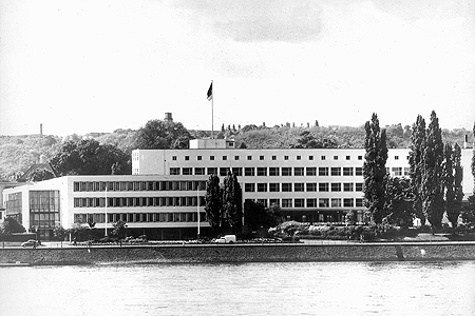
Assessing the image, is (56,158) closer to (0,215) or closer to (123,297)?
(0,215)

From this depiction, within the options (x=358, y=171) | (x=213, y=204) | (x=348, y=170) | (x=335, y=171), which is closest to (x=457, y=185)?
(x=358, y=171)

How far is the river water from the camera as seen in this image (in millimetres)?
72125

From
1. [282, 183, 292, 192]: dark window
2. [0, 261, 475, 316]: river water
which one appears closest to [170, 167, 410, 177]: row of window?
Answer: [282, 183, 292, 192]: dark window

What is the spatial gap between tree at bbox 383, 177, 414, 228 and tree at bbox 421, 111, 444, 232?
3.35 metres

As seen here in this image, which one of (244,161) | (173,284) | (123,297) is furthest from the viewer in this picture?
(244,161)

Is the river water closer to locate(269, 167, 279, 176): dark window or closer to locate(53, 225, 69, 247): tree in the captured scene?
locate(53, 225, 69, 247): tree

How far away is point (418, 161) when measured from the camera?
12138 centimetres

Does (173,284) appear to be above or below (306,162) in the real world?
below

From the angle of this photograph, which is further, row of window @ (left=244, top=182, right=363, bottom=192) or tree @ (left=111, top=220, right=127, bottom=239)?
row of window @ (left=244, top=182, right=363, bottom=192)

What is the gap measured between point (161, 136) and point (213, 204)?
51733 millimetres

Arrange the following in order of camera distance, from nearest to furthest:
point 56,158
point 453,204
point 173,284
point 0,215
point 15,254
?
1. point 173,284
2. point 15,254
3. point 453,204
4. point 0,215
5. point 56,158

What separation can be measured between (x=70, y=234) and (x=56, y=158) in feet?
151

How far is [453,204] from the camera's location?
4732 inches

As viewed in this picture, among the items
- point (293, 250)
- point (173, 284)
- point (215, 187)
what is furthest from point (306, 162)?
point (173, 284)
